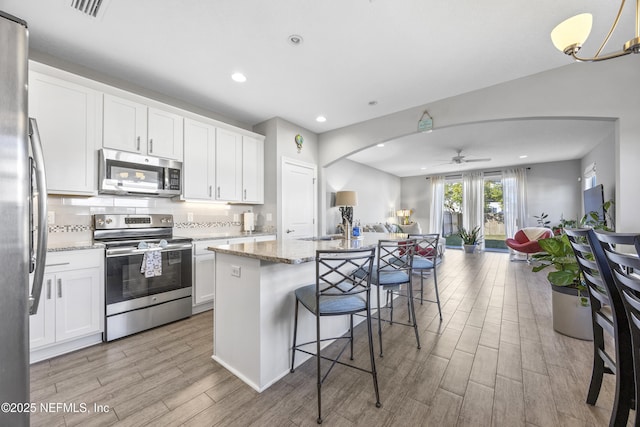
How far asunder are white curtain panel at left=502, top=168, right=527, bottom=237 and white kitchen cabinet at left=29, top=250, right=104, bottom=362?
30.1 feet

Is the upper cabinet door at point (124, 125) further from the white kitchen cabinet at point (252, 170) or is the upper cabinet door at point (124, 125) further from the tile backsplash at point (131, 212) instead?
the white kitchen cabinet at point (252, 170)

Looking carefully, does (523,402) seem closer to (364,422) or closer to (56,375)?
(364,422)

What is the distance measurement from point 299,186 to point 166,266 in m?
2.29

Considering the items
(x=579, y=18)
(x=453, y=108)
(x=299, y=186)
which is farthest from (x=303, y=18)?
(x=299, y=186)

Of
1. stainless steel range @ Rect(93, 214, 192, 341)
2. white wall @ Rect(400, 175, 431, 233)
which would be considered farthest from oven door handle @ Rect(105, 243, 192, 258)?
white wall @ Rect(400, 175, 431, 233)

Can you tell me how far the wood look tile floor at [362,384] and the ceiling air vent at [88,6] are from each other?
2690 millimetres

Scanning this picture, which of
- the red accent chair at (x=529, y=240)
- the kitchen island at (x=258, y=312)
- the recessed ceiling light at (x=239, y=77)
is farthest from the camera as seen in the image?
the red accent chair at (x=529, y=240)

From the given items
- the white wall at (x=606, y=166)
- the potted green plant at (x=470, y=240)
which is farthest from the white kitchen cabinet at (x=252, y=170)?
the potted green plant at (x=470, y=240)

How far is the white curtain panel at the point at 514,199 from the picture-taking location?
24.3ft

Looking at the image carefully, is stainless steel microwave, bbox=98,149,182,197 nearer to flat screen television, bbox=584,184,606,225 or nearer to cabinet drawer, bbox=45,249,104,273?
A: cabinet drawer, bbox=45,249,104,273

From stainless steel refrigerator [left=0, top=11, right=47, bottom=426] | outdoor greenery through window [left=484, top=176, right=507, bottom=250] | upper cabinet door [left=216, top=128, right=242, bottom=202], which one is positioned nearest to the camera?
stainless steel refrigerator [left=0, top=11, right=47, bottom=426]

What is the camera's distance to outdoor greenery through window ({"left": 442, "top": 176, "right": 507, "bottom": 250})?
313 inches

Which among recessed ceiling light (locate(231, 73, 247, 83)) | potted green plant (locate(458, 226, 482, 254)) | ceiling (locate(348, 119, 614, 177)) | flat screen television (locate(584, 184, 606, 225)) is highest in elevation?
recessed ceiling light (locate(231, 73, 247, 83))

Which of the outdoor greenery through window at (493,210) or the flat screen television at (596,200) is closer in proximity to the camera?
the flat screen television at (596,200)
